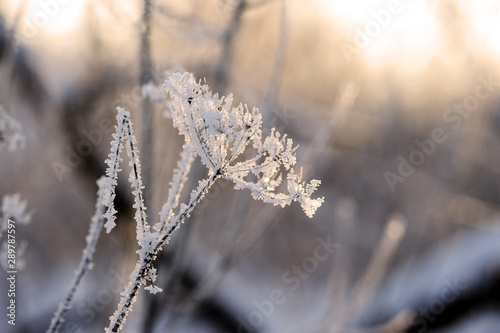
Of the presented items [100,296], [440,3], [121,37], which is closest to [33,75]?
[121,37]

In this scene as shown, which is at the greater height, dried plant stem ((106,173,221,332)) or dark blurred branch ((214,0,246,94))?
dark blurred branch ((214,0,246,94))

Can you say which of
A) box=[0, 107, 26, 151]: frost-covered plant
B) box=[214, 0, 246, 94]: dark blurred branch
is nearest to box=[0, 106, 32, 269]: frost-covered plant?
box=[0, 107, 26, 151]: frost-covered plant

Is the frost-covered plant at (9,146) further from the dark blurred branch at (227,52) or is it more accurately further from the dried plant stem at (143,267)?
the dark blurred branch at (227,52)

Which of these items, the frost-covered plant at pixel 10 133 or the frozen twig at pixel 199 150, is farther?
the frost-covered plant at pixel 10 133

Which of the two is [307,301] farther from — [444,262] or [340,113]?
[340,113]

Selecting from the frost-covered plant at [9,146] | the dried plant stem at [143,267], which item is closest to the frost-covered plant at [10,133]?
the frost-covered plant at [9,146]

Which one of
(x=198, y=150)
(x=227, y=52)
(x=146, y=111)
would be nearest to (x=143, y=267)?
(x=198, y=150)

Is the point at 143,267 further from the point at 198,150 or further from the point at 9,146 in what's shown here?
the point at 9,146

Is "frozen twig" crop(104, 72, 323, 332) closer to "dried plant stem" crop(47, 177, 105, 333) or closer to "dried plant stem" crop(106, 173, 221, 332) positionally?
"dried plant stem" crop(106, 173, 221, 332)
